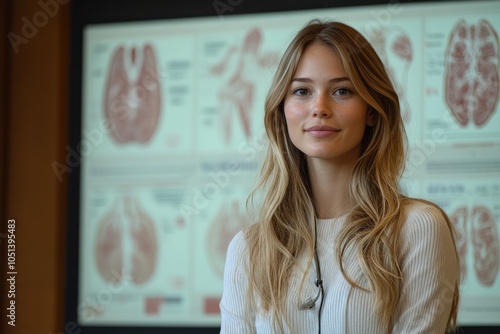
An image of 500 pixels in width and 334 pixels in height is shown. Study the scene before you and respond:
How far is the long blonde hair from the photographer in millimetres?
1989

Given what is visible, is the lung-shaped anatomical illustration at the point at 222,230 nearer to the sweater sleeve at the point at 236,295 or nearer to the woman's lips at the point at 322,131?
the sweater sleeve at the point at 236,295

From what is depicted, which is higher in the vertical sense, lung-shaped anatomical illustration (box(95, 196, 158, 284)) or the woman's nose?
the woman's nose

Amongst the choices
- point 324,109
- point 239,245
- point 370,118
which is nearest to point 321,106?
point 324,109

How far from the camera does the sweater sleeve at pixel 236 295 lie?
212 cm

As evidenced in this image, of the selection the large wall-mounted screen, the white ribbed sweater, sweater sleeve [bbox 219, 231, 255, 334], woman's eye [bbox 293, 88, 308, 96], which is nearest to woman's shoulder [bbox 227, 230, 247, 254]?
sweater sleeve [bbox 219, 231, 255, 334]

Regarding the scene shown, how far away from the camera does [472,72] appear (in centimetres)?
386

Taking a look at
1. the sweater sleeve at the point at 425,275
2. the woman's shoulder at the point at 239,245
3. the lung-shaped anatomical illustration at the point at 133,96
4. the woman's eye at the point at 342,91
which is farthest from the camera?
the lung-shaped anatomical illustration at the point at 133,96

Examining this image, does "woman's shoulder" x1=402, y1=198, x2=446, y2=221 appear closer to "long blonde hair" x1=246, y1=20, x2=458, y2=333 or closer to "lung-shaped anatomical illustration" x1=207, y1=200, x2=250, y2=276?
"long blonde hair" x1=246, y1=20, x2=458, y2=333

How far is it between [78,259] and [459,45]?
2.18 metres

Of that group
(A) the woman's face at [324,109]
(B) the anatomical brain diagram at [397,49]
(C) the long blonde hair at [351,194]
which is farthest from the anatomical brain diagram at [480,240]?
(A) the woman's face at [324,109]

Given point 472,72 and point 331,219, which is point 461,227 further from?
point 331,219

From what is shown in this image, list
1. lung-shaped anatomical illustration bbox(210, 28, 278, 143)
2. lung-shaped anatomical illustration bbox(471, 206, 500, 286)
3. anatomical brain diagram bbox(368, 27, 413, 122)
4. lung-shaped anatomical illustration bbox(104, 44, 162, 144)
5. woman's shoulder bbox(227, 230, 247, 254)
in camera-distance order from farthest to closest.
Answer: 1. lung-shaped anatomical illustration bbox(104, 44, 162, 144)
2. lung-shaped anatomical illustration bbox(210, 28, 278, 143)
3. anatomical brain diagram bbox(368, 27, 413, 122)
4. lung-shaped anatomical illustration bbox(471, 206, 500, 286)
5. woman's shoulder bbox(227, 230, 247, 254)

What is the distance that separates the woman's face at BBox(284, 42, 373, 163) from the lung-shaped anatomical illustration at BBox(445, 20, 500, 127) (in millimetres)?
1869

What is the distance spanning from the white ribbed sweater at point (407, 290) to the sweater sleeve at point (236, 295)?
0.16 feet
